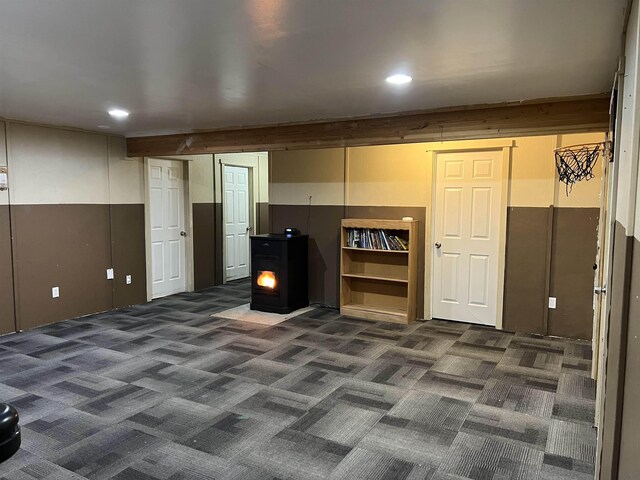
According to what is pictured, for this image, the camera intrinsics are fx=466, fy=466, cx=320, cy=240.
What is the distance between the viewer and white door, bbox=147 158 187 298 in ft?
22.2

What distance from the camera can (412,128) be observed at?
14.8ft

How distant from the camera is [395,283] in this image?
19.2ft

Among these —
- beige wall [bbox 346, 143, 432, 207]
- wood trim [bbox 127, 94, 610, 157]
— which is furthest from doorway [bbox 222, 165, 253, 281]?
beige wall [bbox 346, 143, 432, 207]

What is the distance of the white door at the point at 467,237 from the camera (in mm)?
5250

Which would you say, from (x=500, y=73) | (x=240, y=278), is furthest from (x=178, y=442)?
(x=240, y=278)

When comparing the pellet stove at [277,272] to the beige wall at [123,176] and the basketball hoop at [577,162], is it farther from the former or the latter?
the basketball hoop at [577,162]

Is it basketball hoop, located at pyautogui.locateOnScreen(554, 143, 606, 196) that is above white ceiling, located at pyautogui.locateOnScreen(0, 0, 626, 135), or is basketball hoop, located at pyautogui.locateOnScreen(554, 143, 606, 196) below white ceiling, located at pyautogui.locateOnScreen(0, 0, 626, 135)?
below

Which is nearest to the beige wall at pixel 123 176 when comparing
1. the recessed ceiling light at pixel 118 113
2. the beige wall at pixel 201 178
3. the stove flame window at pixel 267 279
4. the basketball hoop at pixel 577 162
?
the beige wall at pixel 201 178

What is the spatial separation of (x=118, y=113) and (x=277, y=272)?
259 cm

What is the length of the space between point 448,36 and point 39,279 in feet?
16.7

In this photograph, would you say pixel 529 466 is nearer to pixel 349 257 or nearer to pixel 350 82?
pixel 350 82

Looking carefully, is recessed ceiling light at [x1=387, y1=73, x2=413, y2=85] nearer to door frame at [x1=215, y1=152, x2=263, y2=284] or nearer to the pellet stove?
the pellet stove

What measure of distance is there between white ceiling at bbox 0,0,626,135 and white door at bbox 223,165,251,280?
3.79m

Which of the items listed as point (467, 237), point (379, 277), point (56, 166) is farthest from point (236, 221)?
point (467, 237)
